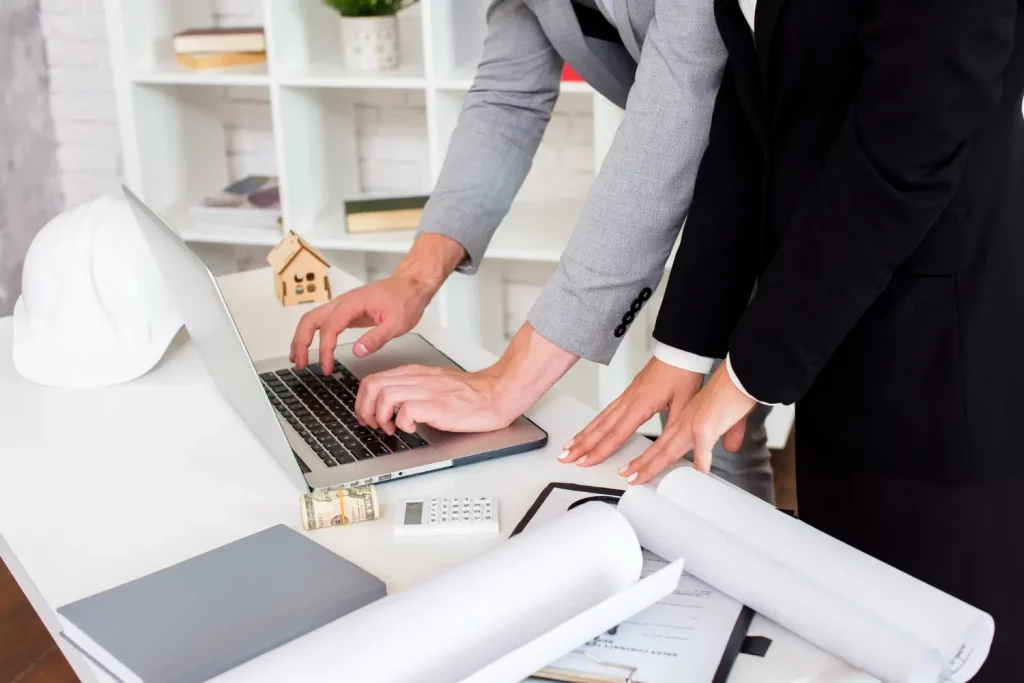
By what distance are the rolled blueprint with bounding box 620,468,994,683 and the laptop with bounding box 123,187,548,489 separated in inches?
10.1

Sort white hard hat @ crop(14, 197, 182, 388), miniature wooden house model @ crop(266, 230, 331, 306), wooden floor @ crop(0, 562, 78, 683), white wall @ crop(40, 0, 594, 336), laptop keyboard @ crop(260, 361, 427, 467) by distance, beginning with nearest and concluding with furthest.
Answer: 1. laptop keyboard @ crop(260, 361, 427, 467)
2. white hard hat @ crop(14, 197, 182, 388)
3. miniature wooden house model @ crop(266, 230, 331, 306)
4. wooden floor @ crop(0, 562, 78, 683)
5. white wall @ crop(40, 0, 594, 336)

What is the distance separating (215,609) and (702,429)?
0.47m

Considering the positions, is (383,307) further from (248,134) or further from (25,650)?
(248,134)

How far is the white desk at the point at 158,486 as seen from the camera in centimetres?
92

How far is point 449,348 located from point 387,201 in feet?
4.69

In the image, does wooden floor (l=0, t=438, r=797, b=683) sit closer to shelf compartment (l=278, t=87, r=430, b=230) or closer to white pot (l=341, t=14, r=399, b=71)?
shelf compartment (l=278, t=87, r=430, b=230)

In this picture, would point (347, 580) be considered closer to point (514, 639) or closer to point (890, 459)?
point (514, 639)

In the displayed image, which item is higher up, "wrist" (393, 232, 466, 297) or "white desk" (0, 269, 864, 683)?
"wrist" (393, 232, 466, 297)

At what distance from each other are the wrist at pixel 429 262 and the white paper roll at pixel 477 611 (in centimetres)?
73

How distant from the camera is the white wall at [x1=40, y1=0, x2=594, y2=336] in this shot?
297 cm

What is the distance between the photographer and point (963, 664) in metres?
0.72

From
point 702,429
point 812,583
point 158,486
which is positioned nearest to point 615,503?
point 702,429

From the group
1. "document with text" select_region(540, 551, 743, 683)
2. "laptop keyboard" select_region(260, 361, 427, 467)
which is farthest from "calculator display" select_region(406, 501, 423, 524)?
"document with text" select_region(540, 551, 743, 683)

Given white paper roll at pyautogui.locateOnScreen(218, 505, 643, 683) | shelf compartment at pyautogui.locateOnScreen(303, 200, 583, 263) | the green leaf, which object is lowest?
shelf compartment at pyautogui.locateOnScreen(303, 200, 583, 263)
